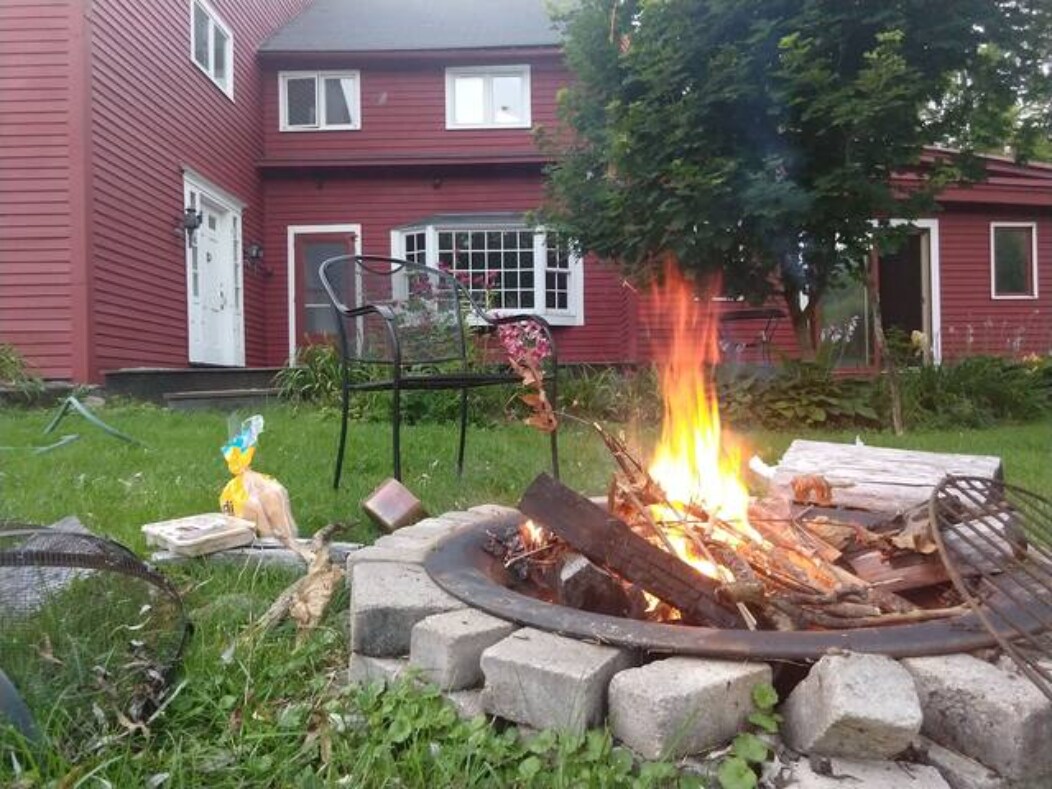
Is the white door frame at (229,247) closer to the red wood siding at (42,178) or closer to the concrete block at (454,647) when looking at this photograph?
the red wood siding at (42,178)

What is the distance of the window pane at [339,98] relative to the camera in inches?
491

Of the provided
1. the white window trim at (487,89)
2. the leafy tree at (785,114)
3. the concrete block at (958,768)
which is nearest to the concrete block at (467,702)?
the concrete block at (958,768)

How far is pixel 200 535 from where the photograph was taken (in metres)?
2.34

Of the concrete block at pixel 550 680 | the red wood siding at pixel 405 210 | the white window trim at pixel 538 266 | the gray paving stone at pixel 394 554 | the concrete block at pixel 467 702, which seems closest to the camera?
the concrete block at pixel 550 680

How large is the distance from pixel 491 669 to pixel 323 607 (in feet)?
2.24

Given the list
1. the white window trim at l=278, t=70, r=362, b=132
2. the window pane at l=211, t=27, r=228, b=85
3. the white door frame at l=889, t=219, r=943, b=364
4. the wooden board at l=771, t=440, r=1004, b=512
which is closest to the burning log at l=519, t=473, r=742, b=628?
the wooden board at l=771, t=440, r=1004, b=512

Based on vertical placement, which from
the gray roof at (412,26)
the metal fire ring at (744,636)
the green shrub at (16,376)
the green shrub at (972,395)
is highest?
the gray roof at (412,26)

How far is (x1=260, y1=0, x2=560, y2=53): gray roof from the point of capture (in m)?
12.2

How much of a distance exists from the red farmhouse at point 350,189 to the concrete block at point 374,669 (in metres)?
6.89

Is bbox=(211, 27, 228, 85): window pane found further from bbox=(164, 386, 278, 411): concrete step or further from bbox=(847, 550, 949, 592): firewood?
bbox=(847, 550, 949, 592): firewood

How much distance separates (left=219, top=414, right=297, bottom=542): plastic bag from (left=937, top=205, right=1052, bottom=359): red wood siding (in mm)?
12591

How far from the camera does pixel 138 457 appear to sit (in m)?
4.34

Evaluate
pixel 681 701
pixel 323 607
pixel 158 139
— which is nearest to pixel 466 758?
pixel 681 701

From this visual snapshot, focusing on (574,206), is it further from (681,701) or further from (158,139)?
(681,701)
